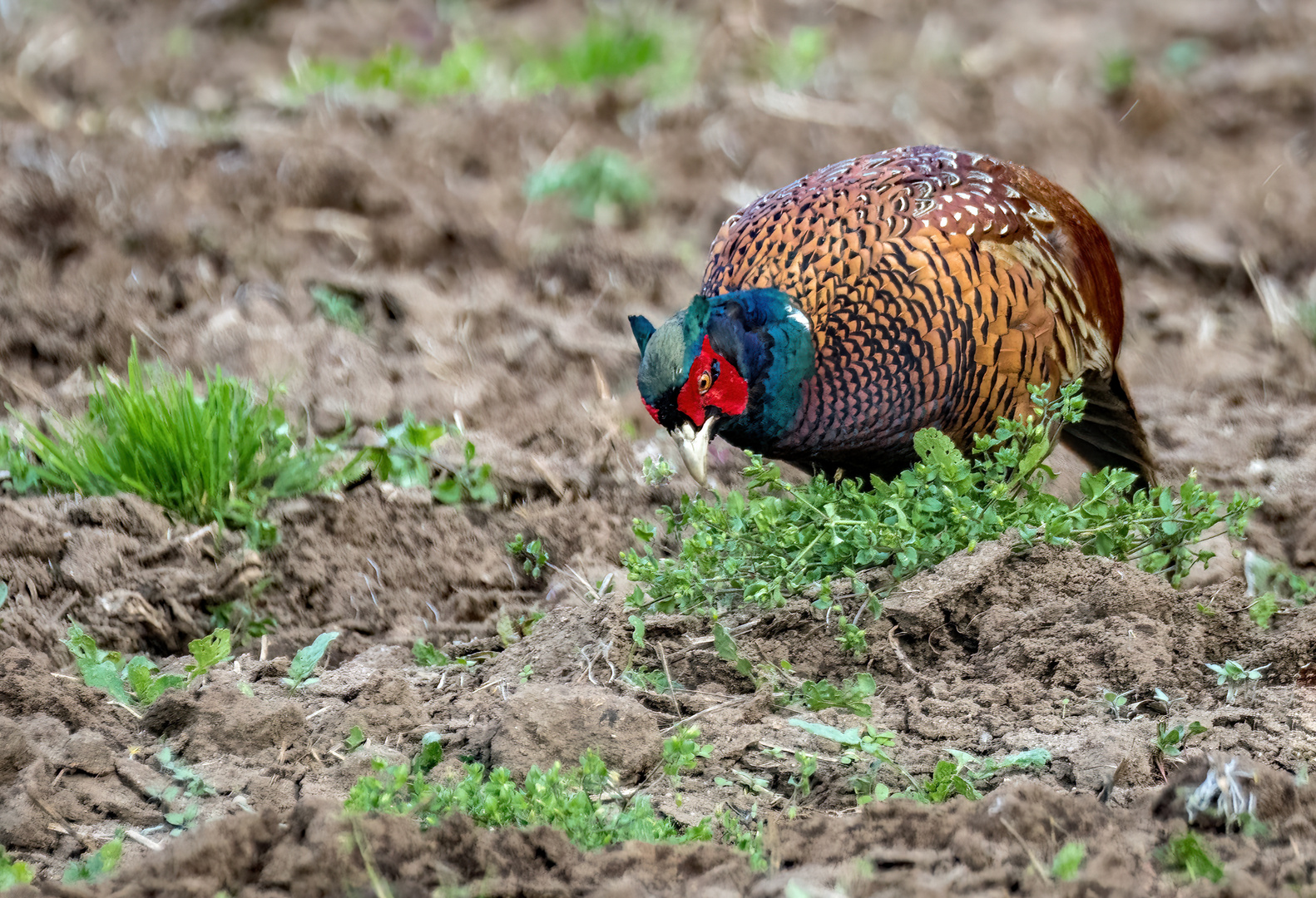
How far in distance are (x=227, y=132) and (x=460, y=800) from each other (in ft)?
14.1

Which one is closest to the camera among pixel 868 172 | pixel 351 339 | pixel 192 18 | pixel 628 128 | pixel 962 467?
pixel 962 467

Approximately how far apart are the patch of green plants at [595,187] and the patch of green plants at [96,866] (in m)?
3.96

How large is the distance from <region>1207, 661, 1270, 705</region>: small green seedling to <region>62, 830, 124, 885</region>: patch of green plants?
1922 millimetres

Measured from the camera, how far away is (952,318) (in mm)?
2988

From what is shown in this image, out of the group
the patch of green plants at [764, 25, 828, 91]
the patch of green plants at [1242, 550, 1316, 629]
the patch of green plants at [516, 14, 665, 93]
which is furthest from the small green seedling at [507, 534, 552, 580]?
the patch of green plants at [764, 25, 828, 91]

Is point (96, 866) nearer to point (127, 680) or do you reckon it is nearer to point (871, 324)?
point (127, 680)

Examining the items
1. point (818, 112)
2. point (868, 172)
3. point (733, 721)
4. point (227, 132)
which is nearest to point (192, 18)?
point (227, 132)

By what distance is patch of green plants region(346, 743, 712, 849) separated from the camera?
195 cm

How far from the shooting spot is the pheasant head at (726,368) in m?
2.78

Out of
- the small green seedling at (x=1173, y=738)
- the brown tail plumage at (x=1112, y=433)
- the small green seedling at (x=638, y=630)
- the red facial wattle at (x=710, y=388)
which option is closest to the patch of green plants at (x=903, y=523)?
the small green seedling at (x=638, y=630)

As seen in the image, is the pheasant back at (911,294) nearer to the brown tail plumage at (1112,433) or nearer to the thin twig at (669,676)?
the brown tail plumage at (1112,433)

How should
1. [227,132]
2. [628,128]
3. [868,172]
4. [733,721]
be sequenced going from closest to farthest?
[733,721] < [868,172] < [227,132] < [628,128]

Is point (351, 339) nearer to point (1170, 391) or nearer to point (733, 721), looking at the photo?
point (733, 721)

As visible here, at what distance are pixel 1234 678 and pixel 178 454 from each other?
245 centimetres
